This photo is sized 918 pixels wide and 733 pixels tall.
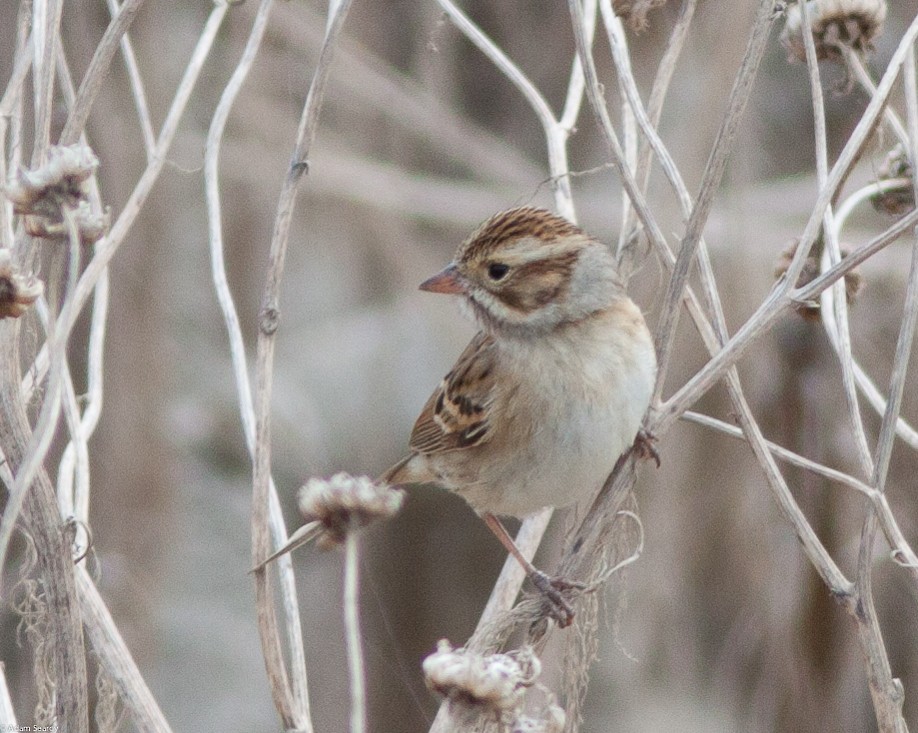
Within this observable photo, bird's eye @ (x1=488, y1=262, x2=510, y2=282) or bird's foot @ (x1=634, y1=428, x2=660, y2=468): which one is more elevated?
bird's eye @ (x1=488, y1=262, x2=510, y2=282)

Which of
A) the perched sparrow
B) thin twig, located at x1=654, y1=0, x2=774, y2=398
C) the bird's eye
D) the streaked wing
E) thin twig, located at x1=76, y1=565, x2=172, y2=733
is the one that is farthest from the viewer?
the streaked wing

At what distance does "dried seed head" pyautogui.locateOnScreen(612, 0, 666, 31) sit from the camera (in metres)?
2.42

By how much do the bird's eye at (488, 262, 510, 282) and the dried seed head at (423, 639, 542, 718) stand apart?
53.3 inches

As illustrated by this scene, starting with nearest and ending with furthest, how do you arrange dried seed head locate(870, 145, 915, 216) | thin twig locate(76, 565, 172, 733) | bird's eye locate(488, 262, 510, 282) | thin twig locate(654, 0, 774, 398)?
1. thin twig locate(76, 565, 172, 733)
2. thin twig locate(654, 0, 774, 398)
3. dried seed head locate(870, 145, 915, 216)
4. bird's eye locate(488, 262, 510, 282)

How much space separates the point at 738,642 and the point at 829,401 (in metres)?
0.90

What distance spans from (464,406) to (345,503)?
1351mm

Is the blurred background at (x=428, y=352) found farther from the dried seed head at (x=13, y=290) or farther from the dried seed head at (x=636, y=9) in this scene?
the dried seed head at (x=13, y=290)

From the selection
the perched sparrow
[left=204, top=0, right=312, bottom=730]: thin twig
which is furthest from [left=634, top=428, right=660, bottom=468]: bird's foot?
[left=204, top=0, right=312, bottom=730]: thin twig

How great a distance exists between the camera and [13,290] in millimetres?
1657

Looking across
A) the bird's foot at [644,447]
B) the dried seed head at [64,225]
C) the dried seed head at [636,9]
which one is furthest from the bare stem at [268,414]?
the bird's foot at [644,447]

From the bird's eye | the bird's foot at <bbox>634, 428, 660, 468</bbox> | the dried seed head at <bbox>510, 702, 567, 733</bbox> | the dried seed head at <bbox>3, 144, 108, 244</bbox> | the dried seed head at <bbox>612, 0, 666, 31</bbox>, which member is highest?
the dried seed head at <bbox>612, 0, 666, 31</bbox>

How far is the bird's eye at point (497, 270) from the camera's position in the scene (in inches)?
111

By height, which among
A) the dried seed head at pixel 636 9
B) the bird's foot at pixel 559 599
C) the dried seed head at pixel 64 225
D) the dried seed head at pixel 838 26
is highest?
the dried seed head at pixel 636 9

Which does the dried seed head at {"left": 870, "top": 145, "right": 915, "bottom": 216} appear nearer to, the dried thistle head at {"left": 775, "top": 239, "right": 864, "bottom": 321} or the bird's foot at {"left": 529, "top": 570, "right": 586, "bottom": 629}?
the dried thistle head at {"left": 775, "top": 239, "right": 864, "bottom": 321}
